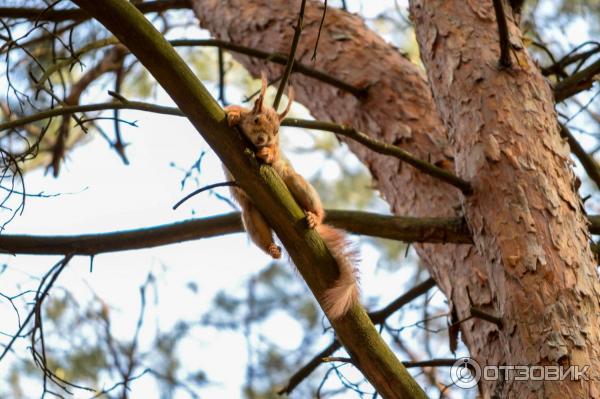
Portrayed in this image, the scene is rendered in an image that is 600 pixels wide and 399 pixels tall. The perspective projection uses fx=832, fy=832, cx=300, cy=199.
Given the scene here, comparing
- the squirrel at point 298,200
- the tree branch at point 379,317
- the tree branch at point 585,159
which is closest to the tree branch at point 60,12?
the squirrel at point 298,200

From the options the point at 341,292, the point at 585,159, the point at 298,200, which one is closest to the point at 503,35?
the point at 585,159

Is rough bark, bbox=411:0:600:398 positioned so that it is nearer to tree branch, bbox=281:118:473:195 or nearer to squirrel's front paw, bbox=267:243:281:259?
tree branch, bbox=281:118:473:195

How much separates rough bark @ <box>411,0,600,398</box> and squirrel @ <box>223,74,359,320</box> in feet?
1.88

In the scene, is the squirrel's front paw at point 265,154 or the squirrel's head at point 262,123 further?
the squirrel's head at point 262,123

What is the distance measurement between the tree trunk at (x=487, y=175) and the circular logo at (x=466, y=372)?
5 centimetres

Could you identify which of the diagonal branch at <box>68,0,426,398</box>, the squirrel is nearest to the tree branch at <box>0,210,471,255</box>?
the squirrel

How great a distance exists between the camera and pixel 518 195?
312 centimetres

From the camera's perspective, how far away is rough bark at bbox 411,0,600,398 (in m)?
2.79

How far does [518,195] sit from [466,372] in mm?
740

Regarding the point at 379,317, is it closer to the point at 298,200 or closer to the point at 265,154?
the point at 298,200

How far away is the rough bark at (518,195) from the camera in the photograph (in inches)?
110

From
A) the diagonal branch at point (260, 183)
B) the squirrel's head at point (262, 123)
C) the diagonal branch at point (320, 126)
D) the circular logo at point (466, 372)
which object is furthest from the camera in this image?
the circular logo at point (466, 372)

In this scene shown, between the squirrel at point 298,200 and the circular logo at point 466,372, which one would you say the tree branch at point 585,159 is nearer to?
the circular logo at point 466,372

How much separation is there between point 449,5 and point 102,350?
4050 mm
